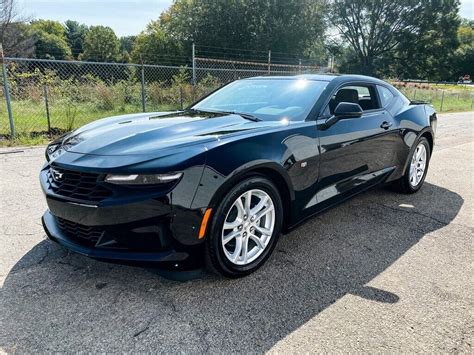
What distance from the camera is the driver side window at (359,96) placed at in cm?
376

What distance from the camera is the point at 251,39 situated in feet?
114

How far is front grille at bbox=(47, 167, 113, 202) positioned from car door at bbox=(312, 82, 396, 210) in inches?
68.7

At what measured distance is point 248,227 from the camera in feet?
8.70

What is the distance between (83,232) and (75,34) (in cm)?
9715

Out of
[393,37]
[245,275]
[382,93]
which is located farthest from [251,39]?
[245,275]

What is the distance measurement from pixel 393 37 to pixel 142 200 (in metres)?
44.7

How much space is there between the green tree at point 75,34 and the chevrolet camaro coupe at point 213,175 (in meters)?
Result: 77.3

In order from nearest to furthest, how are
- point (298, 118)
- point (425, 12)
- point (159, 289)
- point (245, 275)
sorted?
1. point (159, 289)
2. point (245, 275)
3. point (298, 118)
4. point (425, 12)

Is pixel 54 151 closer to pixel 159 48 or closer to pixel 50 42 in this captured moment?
pixel 159 48

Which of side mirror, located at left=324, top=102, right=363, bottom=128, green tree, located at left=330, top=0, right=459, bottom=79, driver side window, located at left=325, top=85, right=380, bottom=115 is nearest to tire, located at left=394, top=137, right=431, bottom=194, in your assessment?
driver side window, located at left=325, top=85, right=380, bottom=115

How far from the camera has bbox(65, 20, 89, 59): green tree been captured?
80.0 metres

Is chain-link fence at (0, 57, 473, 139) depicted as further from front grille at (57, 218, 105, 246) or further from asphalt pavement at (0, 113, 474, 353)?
front grille at (57, 218, 105, 246)

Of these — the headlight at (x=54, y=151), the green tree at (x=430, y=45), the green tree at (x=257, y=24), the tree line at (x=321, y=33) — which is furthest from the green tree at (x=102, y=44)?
the headlight at (x=54, y=151)

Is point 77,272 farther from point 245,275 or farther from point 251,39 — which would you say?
point 251,39
